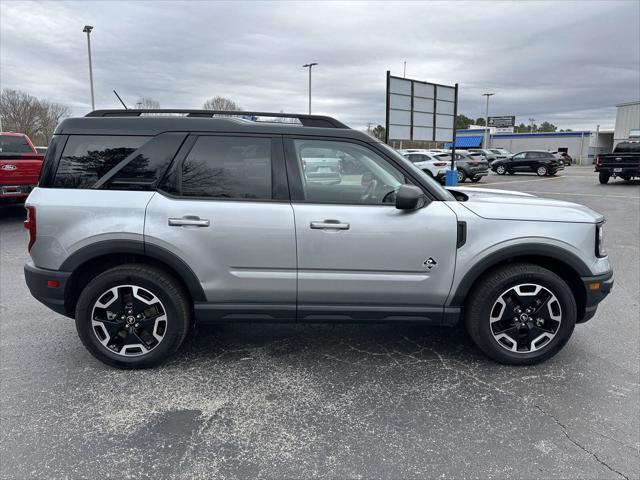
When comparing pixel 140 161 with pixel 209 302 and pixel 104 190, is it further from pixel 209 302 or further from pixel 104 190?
pixel 209 302

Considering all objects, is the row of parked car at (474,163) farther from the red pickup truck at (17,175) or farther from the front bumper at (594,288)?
the front bumper at (594,288)

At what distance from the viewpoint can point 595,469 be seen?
247cm

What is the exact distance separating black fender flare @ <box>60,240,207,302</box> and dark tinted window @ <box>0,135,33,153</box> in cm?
928

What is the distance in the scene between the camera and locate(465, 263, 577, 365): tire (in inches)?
135

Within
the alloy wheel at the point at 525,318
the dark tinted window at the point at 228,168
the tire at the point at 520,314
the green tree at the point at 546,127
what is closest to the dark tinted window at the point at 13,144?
the dark tinted window at the point at 228,168

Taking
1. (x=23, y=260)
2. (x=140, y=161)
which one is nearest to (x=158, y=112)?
(x=140, y=161)

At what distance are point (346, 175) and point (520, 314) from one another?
5.49 ft

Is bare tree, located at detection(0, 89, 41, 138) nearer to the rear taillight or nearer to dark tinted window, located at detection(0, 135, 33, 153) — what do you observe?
dark tinted window, located at detection(0, 135, 33, 153)

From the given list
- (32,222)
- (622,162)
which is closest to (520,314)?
(32,222)

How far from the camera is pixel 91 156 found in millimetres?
3436

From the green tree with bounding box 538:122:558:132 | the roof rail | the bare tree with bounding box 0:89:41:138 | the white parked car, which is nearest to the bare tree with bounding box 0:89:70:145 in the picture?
the bare tree with bounding box 0:89:41:138

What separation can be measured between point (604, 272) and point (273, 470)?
280cm

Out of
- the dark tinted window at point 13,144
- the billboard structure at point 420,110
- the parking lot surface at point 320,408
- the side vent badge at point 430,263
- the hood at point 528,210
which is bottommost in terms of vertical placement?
the parking lot surface at point 320,408

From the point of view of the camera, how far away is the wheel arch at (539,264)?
3385mm
